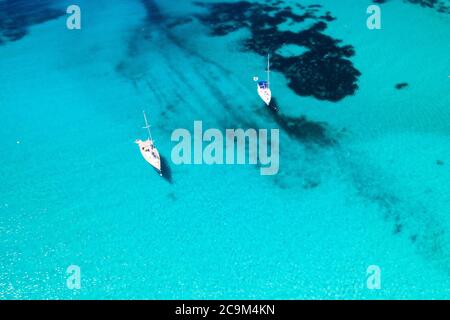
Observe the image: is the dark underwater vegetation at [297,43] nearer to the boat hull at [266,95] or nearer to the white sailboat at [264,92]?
the white sailboat at [264,92]

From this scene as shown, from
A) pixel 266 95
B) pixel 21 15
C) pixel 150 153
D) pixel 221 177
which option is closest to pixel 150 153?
pixel 150 153

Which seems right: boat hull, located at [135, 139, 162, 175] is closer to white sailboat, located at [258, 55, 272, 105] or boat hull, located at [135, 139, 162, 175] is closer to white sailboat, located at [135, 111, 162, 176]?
white sailboat, located at [135, 111, 162, 176]

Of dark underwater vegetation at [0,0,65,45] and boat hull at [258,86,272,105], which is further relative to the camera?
dark underwater vegetation at [0,0,65,45]

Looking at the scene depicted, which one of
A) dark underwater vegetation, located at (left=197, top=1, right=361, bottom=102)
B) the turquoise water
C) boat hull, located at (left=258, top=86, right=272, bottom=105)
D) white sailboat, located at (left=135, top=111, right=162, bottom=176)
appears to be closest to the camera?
the turquoise water

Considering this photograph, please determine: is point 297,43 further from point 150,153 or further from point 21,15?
point 21,15

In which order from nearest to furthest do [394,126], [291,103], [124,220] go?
[124,220]
[394,126]
[291,103]

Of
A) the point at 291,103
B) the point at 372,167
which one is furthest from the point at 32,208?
the point at 372,167

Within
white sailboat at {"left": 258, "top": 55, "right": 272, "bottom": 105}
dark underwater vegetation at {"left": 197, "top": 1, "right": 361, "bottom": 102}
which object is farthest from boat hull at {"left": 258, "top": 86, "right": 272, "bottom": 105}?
dark underwater vegetation at {"left": 197, "top": 1, "right": 361, "bottom": 102}

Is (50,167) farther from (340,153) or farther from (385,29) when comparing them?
(385,29)
